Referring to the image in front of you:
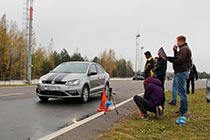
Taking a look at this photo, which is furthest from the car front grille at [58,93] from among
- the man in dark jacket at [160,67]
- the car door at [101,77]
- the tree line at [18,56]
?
the tree line at [18,56]

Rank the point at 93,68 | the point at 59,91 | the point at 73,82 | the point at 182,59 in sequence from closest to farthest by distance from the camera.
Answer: the point at 182,59 < the point at 59,91 < the point at 73,82 < the point at 93,68

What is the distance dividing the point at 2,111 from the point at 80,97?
301cm

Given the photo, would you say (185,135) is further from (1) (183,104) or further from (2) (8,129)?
(2) (8,129)

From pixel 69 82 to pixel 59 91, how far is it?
1.47 ft

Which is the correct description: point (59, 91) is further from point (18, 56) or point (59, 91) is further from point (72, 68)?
point (18, 56)

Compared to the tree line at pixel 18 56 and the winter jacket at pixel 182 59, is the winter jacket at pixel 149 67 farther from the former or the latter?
the tree line at pixel 18 56

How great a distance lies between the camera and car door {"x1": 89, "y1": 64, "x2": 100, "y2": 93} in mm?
11125

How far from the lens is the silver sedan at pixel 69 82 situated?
9.97 meters

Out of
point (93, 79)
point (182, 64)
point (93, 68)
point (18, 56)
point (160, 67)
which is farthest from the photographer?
point (18, 56)

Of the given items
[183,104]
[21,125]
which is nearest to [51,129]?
[21,125]

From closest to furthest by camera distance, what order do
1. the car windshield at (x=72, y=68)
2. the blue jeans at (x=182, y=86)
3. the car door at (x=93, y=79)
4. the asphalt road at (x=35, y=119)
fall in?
the asphalt road at (x=35, y=119) → the blue jeans at (x=182, y=86) → the car windshield at (x=72, y=68) → the car door at (x=93, y=79)

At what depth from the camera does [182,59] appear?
6.70 meters

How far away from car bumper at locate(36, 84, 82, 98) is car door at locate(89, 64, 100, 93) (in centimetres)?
101

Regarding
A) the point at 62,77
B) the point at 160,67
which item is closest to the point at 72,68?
the point at 62,77
